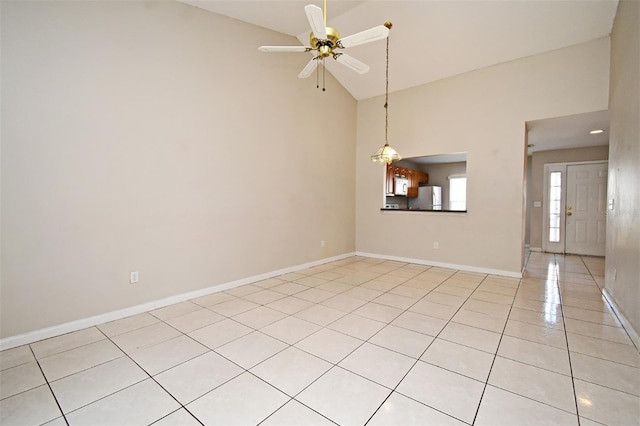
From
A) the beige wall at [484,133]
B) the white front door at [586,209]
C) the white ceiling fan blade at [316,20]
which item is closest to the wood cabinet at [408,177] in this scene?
the beige wall at [484,133]

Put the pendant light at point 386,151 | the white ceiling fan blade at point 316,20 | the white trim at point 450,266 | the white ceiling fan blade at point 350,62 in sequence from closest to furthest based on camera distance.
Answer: the white ceiling fan blade at point 316,20, the white ceiling fan blade at point 350,62, the pendant light at point 386,151, the white trim at point 450,266

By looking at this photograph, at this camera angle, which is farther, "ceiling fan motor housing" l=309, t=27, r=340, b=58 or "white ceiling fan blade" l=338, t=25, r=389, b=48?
"ceiling fan motor housing" l=309, t=27, r=340, b=58

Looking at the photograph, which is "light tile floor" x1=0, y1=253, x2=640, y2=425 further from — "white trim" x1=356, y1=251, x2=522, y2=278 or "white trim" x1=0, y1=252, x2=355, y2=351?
"white trim" x1=356, y1=251, x2=522, y2=278

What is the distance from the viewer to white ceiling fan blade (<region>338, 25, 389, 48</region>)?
7.43ft

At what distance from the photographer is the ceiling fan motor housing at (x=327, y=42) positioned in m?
2.38

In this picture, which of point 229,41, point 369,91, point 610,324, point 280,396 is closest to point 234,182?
point 229,41

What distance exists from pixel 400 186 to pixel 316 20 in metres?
5.57

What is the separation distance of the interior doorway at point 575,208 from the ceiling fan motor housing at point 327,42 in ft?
21.9

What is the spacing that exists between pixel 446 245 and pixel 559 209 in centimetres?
373

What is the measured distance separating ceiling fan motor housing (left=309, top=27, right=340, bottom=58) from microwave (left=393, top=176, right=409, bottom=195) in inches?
189

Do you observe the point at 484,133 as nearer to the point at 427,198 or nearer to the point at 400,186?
the point at 400,186

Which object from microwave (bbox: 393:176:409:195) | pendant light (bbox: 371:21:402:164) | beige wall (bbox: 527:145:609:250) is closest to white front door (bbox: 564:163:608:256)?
beige wall (bbox: 527:145:609:250)

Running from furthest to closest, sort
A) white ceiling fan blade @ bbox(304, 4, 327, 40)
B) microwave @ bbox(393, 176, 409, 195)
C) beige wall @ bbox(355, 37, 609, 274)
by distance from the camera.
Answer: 1. microwave @ bbox(393, 176, 409, 195)
2. beige wall @ bbox(355, 37, 609, 274)
3. white ceiling fan blade @ bbox(304, 4, 327, 40)

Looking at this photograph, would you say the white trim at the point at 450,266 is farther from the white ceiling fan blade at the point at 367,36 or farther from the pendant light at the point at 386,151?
the white ceiling fan blade at the point at 367,36
